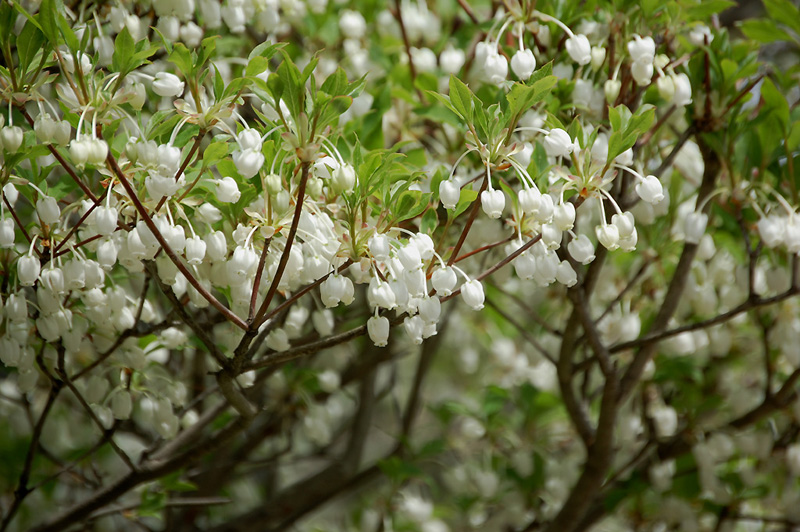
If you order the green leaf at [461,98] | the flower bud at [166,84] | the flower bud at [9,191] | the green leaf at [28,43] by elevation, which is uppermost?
the green leaf at [28,43]

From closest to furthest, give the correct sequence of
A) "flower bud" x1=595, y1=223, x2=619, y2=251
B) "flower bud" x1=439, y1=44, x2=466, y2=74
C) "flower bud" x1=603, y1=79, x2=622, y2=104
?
"flower bud" x1=595, y1=223, x2=619, y2=251, "flower bud" x1=603, y1=79, x2=622, y2=104, "flower bud" x1=439, y1=44, x2=466, y2=74

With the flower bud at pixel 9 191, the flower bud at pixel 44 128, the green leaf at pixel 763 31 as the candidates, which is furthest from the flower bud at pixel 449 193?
the green leaf at pixel 763 31

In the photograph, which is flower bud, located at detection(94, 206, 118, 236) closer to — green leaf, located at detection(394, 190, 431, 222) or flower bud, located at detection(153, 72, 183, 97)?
flower bud, located at detection(153, 72, 183, 97)

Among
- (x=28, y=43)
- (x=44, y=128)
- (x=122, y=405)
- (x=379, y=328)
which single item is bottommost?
(x=122, y=405)

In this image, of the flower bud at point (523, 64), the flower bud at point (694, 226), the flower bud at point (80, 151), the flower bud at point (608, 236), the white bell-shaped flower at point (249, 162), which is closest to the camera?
the flower bud at point (80, 151)

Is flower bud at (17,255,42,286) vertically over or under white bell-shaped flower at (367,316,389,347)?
over

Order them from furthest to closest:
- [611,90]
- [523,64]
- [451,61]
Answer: [451,61], [611,90], [523,64]

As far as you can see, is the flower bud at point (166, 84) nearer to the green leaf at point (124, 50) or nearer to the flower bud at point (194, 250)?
the green leaf at point (124, 50)

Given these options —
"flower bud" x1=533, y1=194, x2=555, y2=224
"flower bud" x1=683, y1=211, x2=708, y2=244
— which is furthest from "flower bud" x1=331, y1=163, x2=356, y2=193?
"flower bud" x1=683, y1=211, x2=708, y2=244

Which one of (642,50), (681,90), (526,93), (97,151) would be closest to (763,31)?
(681,90)

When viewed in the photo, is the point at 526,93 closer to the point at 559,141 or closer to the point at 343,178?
the point at 559,141
